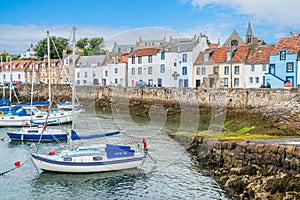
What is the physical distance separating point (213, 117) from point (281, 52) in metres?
11.5

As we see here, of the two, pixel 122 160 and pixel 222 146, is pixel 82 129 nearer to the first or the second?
pixel 122 160

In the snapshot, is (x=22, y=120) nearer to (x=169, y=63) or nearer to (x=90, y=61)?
(x=169, y=63)

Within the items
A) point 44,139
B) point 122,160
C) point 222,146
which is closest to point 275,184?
point 222,146

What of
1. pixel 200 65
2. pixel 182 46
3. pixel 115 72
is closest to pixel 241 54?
pixel 200 65

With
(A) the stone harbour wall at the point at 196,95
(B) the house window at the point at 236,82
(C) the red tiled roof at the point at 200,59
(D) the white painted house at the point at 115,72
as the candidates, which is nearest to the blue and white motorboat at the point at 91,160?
(A) the stone harbour wall at the point at 196,95

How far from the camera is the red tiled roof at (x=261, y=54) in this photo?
43406 mm

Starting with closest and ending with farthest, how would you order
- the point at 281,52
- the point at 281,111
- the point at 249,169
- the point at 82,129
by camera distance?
the point at 249,169 → the point at 281,111 → the point at 82,129 → the point at 281,52

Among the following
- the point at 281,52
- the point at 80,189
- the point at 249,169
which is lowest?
the point at 80,189

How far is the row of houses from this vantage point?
134 feet

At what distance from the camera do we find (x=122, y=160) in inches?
775

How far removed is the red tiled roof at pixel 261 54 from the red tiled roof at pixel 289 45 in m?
1.54

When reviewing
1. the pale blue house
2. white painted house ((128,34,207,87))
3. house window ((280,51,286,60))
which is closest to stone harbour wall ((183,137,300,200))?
the pale blue house

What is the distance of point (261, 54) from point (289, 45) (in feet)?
14.6

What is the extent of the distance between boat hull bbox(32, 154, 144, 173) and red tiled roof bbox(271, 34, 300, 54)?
25951 millimetres
